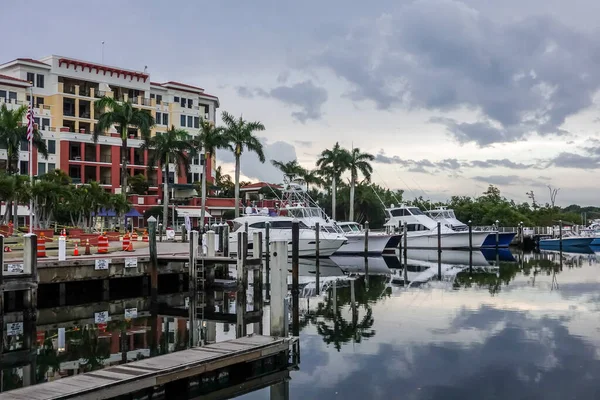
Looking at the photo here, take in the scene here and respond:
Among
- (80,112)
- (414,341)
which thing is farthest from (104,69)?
(414,341)

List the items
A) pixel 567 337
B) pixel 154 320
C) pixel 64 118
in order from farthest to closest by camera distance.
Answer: pixel 64 118 → pixel 154 320 → pixel 567 337

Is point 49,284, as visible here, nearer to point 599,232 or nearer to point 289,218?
point 289,218

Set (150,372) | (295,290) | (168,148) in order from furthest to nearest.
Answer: (168,148)
(295,290)
(150,372)

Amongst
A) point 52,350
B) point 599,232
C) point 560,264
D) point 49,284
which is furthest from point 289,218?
point 599,232

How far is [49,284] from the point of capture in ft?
89.2

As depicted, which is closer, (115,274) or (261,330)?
(261,330)

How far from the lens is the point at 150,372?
13.3 meters

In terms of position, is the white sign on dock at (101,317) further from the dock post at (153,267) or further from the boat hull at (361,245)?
the boat hull at (361,245)

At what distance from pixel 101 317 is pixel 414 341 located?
Result: 11.6 meters

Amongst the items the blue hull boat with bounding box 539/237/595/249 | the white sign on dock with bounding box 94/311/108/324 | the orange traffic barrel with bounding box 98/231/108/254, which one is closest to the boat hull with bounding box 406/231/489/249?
the blue hull boat with bounding box 539/237/595/249

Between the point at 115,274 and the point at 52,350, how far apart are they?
8731 mm

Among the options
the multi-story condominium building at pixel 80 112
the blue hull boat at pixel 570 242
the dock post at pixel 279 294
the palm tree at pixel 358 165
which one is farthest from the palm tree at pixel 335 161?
the dock post at pixel 279 294

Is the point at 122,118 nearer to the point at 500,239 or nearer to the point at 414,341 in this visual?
the point at 500,239

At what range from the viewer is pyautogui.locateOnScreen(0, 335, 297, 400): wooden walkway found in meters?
12.1
